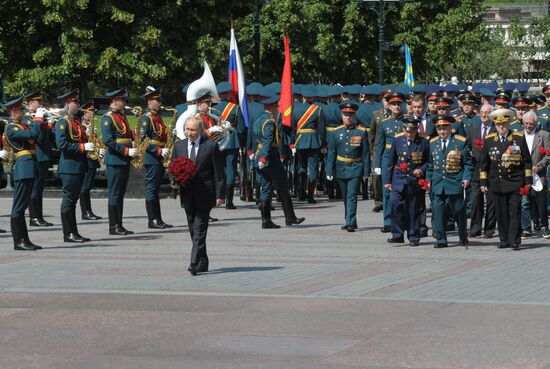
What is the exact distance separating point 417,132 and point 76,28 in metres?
22.3

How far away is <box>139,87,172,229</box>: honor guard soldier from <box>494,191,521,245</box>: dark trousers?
5.29m

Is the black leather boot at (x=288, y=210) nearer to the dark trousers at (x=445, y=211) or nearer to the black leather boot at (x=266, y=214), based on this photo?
the black leather boot at (x=266, y=214)

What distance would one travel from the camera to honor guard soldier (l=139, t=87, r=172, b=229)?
19.7 meters

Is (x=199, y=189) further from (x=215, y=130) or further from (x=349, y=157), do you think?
(x=349, y=157)

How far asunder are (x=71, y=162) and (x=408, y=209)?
453 centimetres

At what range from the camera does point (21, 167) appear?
17.0m

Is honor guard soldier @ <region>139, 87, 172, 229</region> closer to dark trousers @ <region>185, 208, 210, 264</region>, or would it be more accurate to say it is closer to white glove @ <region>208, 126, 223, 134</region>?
white glove @ <region>208, 126, 223, 134</region>

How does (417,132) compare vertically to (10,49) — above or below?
below

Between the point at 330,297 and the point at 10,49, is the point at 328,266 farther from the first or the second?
the point at 10,49

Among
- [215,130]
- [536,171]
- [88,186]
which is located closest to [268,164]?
[215,130]

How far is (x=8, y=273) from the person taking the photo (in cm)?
1463

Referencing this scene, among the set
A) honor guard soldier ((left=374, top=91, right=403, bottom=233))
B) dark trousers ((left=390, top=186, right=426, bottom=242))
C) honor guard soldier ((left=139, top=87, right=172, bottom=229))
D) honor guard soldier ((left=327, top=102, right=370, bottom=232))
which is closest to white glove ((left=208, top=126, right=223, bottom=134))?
honor guard soldier ((left=139, top=87, right=172, bottom=229))

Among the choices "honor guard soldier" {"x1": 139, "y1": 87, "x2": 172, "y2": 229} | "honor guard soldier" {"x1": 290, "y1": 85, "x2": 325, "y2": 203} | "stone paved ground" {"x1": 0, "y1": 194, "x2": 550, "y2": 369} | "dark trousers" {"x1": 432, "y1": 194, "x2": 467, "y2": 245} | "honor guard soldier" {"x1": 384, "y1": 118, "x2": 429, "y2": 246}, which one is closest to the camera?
"stone paved ground" {"x1": 0, "y1": 194, "x2": 550, "y2": 369}

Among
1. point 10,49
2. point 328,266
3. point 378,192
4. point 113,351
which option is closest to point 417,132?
point 328,266
